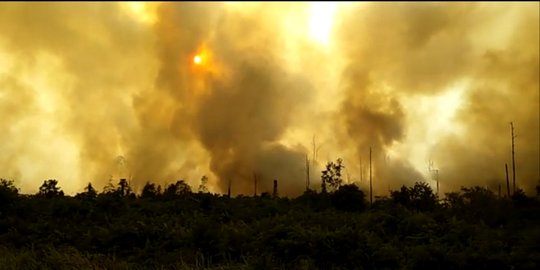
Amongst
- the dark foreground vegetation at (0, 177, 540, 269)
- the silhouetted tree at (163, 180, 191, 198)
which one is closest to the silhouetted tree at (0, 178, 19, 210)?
the dark foreground vegetation at (0, 177, 540, 269)

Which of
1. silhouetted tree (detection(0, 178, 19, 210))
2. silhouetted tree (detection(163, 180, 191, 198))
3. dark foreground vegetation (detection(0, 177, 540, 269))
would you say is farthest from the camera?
silhouetted tree (detection(163, 180, 191, 198))

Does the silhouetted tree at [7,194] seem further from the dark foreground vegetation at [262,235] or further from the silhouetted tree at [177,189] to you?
the silhouetted tree at [177,189]

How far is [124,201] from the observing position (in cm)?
4197

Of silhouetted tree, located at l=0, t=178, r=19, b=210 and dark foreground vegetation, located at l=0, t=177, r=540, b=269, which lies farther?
silhouetted tree, located at l=0, t=178, r=19, b=210

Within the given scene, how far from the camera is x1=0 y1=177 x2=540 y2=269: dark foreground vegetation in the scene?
18.4 metres

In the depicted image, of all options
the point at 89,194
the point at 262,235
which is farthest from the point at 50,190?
the point at 262,235

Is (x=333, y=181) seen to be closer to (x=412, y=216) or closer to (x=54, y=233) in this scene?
(x=412, y=216)

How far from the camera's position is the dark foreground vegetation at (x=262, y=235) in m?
18.4

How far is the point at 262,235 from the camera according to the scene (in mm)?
22953

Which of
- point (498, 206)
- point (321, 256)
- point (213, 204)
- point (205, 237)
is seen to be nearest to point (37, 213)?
point (213, 204)

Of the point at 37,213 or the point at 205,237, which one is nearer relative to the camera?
the point at 205,237

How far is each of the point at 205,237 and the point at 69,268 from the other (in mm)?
10940

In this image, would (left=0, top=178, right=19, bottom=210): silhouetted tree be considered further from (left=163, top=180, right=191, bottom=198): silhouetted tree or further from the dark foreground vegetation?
(left=163, top=180, right=191, bottom=198): silhouetted tree

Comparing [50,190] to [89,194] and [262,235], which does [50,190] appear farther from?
[262,235]
